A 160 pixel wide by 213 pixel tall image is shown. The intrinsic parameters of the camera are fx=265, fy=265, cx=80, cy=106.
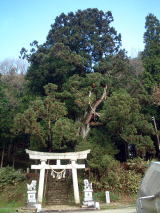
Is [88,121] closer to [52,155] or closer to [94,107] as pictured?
[94,107]

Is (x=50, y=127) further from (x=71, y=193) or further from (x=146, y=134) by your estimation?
(x=146, y=134)

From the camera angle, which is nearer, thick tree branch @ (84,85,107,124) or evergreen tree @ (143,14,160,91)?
thick tree branch @ (84,85,107,124)

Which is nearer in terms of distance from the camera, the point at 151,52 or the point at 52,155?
the point at 52,155

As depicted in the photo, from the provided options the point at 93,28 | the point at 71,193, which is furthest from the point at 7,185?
the point at 93,28

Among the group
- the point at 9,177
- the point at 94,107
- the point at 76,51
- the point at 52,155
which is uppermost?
the point at 76,51

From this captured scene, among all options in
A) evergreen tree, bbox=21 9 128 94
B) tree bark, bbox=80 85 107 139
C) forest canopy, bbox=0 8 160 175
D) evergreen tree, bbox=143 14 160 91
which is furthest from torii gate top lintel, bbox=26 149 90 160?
evergreen tree, bbox=143 14 160 91

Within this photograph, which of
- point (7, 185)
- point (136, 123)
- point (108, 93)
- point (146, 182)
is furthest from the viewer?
point (108, 93)

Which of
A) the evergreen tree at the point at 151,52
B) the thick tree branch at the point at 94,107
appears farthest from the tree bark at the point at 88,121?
the evergreen tree at the point at 151,52

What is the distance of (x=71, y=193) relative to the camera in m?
17.3

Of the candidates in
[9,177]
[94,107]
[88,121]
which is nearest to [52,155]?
[9,177]

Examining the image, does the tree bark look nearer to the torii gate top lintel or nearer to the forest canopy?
the forest canopy

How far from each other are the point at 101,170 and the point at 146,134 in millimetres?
5864

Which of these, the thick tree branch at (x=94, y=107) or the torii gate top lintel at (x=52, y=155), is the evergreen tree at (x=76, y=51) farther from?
the torii gate top lintel at (x=52, y=155)

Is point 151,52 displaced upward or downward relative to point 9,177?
upward
